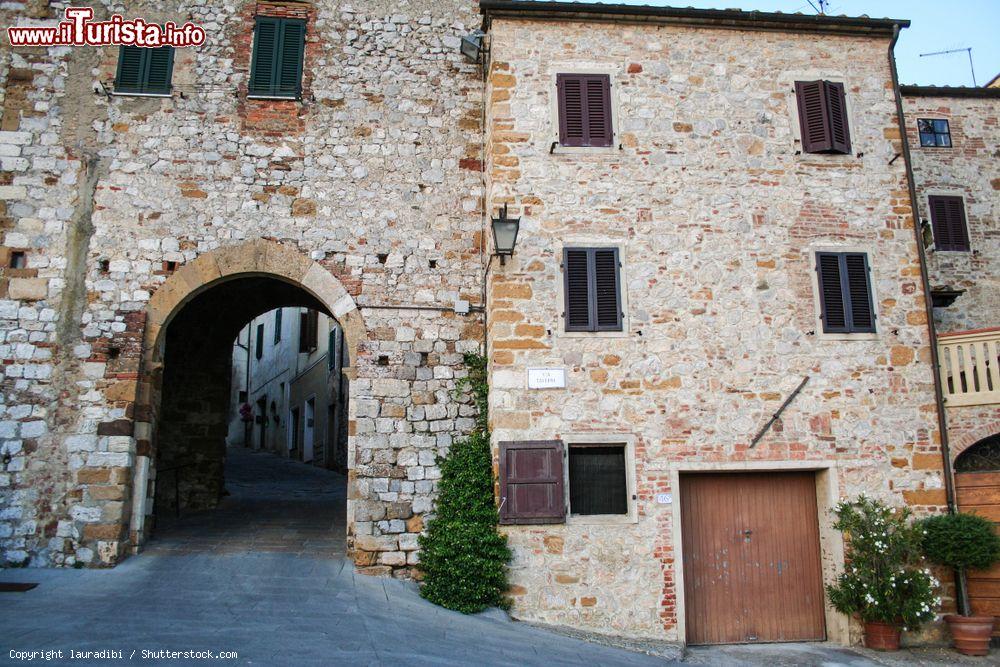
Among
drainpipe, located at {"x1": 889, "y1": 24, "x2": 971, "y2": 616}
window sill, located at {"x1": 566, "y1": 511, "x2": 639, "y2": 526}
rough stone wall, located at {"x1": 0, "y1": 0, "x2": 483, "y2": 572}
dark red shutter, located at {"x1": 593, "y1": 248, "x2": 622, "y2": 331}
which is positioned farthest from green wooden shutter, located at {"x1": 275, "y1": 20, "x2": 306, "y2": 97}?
drainpipe, located at {"x1": 889, "y1": 24, "x2": 971, "y2": 616}

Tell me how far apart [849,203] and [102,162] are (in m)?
9.88

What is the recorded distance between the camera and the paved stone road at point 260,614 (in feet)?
23.0

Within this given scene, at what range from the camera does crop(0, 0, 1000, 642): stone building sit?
368 inches

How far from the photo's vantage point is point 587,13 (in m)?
10.4

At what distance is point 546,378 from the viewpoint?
9.35 m

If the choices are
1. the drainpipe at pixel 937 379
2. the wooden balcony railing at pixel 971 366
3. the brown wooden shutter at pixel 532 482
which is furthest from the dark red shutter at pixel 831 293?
the brown wooden shutter at pixel 532 482

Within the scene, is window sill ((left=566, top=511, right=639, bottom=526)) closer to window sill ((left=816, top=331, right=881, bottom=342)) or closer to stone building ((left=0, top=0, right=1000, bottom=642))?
stone building ((left=0, top=0, right=1000, bottom=642))

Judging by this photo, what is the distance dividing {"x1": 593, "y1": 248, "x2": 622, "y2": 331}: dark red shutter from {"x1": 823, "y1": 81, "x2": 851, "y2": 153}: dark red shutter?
342 cm

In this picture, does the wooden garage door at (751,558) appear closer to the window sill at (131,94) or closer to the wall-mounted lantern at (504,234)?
the wall-mounted lantern at (504,234)

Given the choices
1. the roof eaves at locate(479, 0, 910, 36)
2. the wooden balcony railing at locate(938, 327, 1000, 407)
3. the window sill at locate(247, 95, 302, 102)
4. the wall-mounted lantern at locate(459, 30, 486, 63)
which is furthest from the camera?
the wall-mounted lantern at locate(459, 30, 486, 63)

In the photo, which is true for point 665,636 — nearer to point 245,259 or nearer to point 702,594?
point 702,594

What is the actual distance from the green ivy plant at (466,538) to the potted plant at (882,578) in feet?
13.1

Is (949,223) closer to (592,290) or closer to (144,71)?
(592,290)

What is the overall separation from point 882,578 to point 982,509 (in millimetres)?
1826
